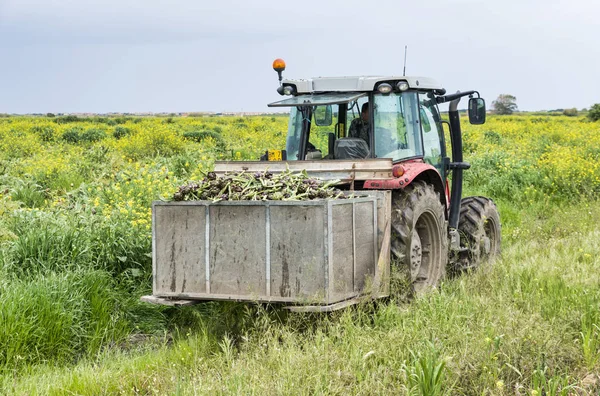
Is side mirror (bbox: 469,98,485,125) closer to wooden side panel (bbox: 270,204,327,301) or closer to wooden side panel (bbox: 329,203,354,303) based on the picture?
wooden side panel (bbox: 329,203,354,303)

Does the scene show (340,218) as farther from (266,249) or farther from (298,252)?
(266,249)

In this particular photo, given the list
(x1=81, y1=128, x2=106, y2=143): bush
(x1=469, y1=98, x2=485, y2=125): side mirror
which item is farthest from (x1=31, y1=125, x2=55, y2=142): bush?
(x1=469, y1=98, x2=485, y2=125): side mirror

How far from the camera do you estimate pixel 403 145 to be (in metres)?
6.87

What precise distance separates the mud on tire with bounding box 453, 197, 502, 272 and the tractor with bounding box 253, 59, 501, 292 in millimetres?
15

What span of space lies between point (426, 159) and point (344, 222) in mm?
2134

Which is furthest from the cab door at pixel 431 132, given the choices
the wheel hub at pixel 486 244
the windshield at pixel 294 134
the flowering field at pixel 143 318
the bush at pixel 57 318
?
the bush at pixel 57 318

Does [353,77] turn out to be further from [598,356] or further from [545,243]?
[545,243]

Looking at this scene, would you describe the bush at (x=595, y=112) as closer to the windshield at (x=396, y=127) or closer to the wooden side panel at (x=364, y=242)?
the windshield at (x=396, y=127)

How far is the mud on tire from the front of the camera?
7.90m

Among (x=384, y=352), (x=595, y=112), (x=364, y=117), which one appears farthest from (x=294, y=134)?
(x=595, y=112)

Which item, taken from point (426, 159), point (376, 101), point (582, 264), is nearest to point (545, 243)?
point (582, 264)

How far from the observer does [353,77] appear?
684 cm

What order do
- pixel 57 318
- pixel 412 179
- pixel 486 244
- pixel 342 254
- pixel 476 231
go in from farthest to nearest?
pixel 486 244 → pixel 476 231 → pixel 412 179 → pixel 57 318 → pixel 342 254

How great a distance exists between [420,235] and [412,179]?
690mm
